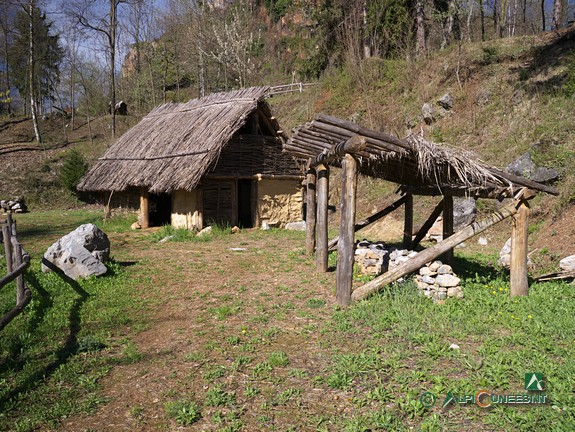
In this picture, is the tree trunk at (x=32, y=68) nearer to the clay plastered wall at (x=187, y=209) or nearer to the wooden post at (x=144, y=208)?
the wooden post at (x=144, y=208)

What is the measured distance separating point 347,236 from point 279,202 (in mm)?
9981

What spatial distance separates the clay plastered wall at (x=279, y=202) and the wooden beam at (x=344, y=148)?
774 centimetres

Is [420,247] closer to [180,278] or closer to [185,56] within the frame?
[180,278]

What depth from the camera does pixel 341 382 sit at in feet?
13.7

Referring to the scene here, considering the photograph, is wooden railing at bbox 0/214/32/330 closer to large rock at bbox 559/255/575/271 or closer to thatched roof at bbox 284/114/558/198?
thatched roof at bbox 284/114/558/198

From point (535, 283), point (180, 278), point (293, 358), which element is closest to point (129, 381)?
point (293, 358)

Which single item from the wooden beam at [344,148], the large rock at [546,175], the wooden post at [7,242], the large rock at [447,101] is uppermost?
the large rock at [447,101]

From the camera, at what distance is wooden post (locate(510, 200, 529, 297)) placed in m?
6.32

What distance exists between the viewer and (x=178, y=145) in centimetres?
1517

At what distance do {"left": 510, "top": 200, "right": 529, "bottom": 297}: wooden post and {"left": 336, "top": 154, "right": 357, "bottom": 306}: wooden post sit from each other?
2503 millimetres

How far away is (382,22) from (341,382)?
74.1ft

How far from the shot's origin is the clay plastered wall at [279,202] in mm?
15758

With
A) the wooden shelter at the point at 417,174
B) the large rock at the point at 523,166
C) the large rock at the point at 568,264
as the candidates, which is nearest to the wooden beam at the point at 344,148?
the wooden shelter at the point at 417,174

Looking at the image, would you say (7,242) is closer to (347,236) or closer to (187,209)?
(347,236)
